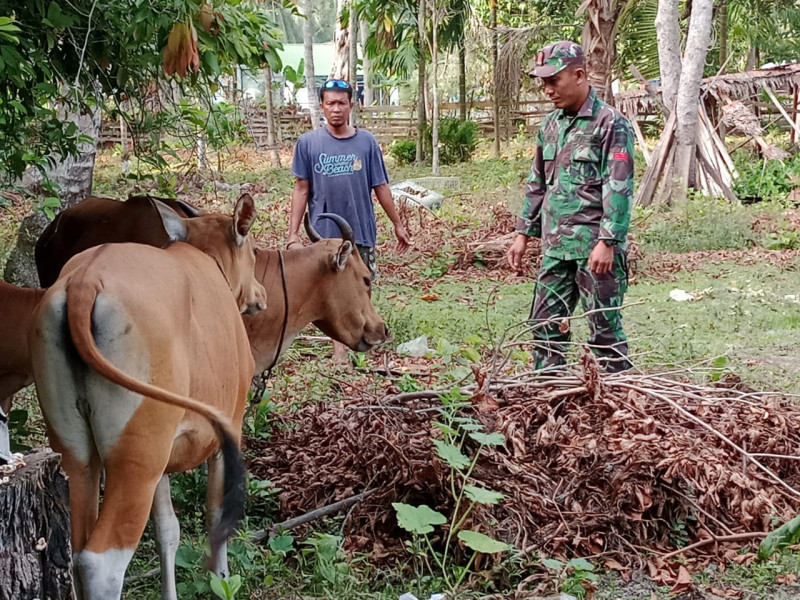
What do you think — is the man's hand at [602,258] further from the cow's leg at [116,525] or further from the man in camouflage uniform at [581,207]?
the cow's leg at [116,525]

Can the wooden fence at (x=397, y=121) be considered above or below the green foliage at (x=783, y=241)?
above

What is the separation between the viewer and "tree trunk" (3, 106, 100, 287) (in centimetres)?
797

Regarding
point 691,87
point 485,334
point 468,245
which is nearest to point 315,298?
point 485,334

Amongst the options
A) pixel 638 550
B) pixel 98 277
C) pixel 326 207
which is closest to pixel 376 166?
pixel 326 207

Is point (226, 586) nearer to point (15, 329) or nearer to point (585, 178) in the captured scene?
point (15, 329)

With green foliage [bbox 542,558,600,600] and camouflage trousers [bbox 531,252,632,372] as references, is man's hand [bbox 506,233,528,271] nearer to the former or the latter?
camouflage trousers [bbox 531,252,632,372]

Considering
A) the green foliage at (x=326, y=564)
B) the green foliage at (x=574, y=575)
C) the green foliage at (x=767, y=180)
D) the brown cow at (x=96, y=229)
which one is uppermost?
the brown cow at (x=96, y=229)

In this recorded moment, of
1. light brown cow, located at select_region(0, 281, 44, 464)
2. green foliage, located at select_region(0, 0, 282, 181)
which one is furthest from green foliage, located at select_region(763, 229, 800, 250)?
light brown cow, located at select_region(0, 281, 44, 464)

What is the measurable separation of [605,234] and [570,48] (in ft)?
3.68

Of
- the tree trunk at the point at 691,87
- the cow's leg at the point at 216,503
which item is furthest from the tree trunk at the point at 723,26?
the cow's leg at the point at 216,503

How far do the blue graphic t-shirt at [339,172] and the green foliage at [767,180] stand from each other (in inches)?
376

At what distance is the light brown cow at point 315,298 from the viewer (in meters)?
4.83

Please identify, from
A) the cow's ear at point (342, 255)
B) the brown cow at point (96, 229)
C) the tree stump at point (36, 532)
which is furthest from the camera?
the cow's ear at point (342, 255)

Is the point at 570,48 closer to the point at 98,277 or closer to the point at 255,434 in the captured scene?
the point at 255,434
